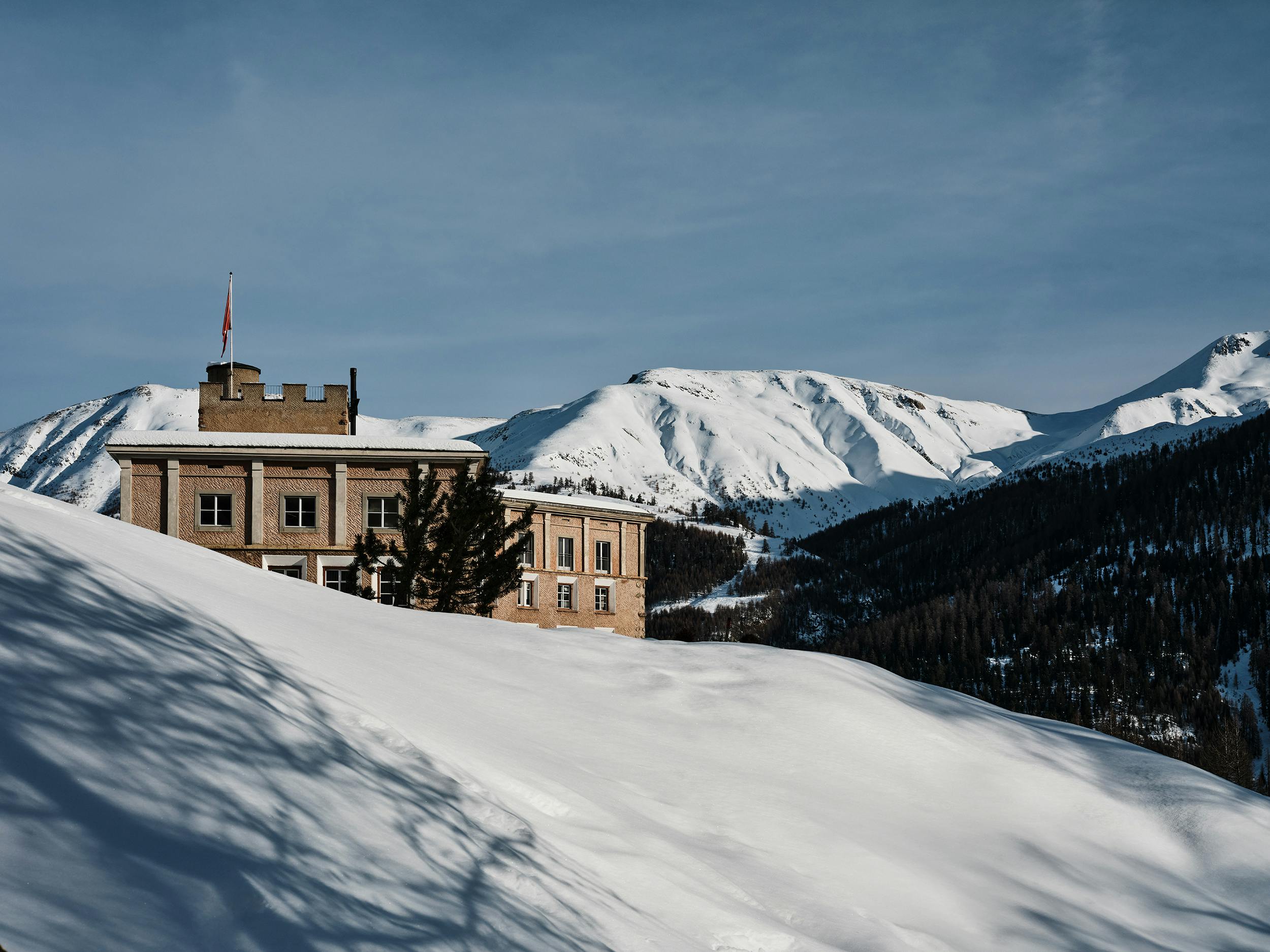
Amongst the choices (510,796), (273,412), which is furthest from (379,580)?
(510,796)

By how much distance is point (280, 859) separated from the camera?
19.6 ft

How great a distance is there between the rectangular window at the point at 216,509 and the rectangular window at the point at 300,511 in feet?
6.81

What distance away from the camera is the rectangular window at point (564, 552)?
60.5 metres

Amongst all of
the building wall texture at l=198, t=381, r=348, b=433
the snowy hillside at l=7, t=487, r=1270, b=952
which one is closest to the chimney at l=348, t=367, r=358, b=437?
the building wall texture at l=198, t=381, r=348, b=433

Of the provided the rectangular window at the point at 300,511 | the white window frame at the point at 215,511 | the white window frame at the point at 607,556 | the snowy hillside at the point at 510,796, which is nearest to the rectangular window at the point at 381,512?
the rectangular window at the point at 300,511

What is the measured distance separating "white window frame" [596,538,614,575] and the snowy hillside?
46.2m

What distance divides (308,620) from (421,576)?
20.1 m

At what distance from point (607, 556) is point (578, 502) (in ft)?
14.3

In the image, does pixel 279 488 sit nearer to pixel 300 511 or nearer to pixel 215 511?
pixel 300 511

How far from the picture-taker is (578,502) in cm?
6097

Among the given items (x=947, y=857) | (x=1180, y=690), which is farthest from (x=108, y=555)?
(x=1180, y=690)

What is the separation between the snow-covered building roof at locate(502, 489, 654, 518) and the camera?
5669 cm

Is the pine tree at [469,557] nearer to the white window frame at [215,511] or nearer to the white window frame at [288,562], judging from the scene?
the white window frame at [288,562]

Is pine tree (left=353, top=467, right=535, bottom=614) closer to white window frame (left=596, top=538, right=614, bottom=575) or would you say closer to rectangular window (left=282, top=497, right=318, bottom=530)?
rectangular window (left=282, top=497, right=318, bottom=530)
